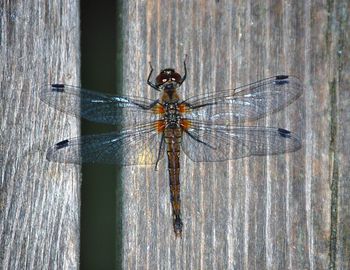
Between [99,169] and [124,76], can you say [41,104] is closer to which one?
[124,76]

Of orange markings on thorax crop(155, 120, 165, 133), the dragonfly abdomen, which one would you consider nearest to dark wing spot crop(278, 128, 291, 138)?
the dragonfly abdomen

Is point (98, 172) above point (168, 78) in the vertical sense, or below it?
below

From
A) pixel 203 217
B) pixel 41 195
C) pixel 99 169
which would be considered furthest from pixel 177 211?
pixel 99 169

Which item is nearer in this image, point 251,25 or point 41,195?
point 41,195

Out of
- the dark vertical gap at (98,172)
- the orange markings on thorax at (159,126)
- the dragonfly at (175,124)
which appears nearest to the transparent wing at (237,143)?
the dragonfly at (175,124)

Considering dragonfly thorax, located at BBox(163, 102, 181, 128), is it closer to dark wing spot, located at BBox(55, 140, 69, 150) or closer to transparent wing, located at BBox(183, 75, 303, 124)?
transparent wing, located at BBox(183, 75, 303, 124)

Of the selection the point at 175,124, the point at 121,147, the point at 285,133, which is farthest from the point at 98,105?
the point at 285,133

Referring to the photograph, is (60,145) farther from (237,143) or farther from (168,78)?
(237,143)
